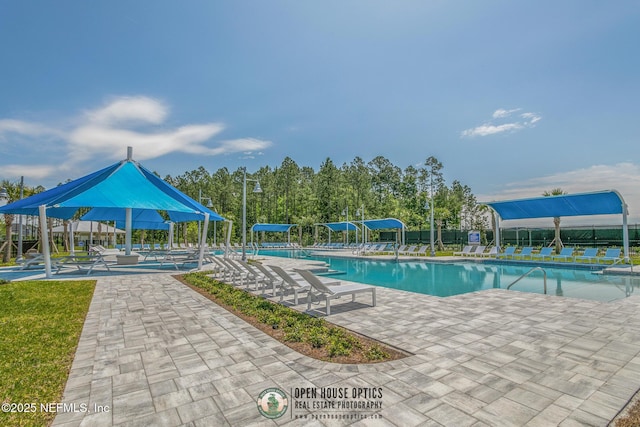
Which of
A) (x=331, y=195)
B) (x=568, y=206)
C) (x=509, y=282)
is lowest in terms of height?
(x=509, y=282)

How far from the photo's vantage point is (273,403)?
274 centimetres

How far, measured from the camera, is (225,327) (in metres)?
5.10

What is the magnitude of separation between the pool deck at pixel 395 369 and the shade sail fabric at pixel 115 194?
22.7 ft

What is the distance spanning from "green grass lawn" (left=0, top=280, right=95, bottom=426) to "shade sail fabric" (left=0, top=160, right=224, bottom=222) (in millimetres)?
3967

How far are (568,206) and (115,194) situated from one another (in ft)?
67.4

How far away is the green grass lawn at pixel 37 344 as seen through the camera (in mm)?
2896

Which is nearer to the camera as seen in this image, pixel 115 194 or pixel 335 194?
pixel 115 194

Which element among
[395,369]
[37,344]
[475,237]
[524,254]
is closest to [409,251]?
[475,237]

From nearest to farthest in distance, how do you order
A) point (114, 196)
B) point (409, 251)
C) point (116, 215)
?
point (114, 196)
point (116, 215)
point (409, 251)

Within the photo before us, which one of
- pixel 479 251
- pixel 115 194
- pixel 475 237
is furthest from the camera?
pixel 475 237

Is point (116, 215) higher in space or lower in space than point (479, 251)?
higher

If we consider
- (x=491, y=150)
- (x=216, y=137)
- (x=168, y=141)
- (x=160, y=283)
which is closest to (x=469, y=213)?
(x=491, y=150)

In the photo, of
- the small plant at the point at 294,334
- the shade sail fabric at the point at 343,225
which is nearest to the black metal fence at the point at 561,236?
the shade sail fabric at the point at 343,225

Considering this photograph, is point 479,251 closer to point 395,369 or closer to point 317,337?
point 317,337
